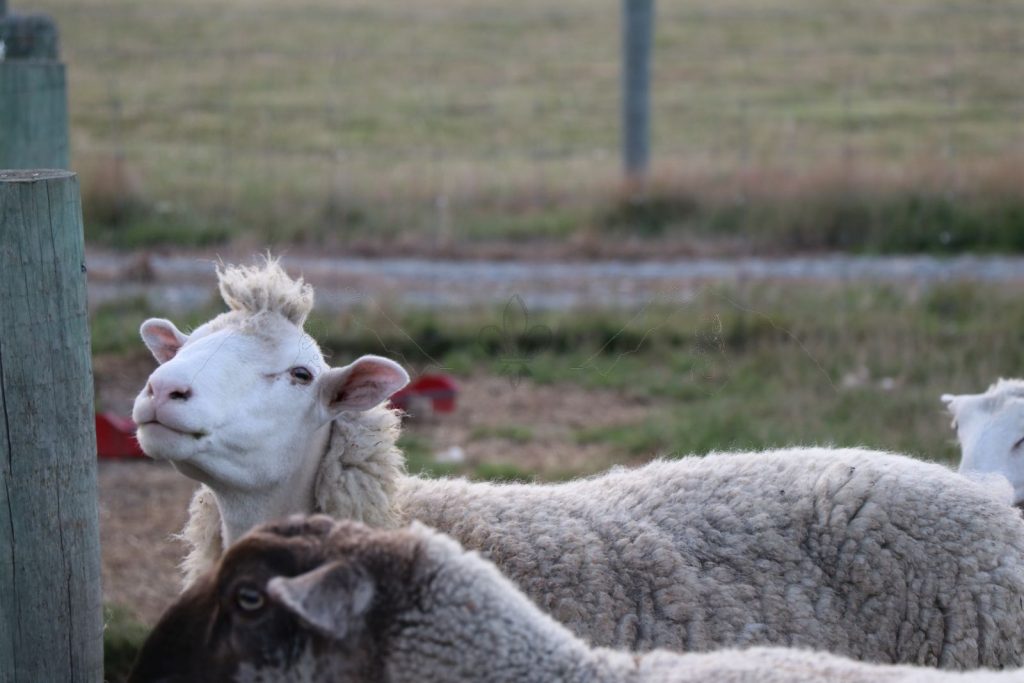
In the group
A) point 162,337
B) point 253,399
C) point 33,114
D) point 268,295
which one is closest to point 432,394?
point 33,114

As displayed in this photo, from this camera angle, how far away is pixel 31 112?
5.43 metres

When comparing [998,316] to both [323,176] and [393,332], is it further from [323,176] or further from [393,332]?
[323,176]

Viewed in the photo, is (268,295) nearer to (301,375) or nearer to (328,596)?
(301,375)

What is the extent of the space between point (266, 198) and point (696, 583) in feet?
29.4

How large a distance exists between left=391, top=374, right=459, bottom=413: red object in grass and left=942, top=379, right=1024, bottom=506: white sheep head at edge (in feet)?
11.2

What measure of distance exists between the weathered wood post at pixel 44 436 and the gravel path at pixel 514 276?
5514mm

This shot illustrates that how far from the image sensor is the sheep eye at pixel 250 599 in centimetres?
270

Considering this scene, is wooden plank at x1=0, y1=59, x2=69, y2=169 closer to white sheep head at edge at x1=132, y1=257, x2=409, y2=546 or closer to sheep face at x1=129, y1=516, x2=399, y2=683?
white sheep head at edge at x1=132, y1=257, x2=409, y2=546

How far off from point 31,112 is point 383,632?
3.57 meters

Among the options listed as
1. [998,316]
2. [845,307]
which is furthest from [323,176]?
[998,316]

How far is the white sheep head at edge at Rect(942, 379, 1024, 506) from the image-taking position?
4.62 metres

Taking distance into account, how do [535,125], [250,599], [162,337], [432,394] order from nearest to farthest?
[250,599] → [162,337] → [432,394] → [535,125]

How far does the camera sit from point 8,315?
304cm

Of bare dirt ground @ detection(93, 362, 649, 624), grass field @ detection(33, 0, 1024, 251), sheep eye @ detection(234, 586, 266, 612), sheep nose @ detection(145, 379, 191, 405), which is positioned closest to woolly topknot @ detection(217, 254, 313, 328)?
sheep nose @ detection(145, 379, 191, 405)
